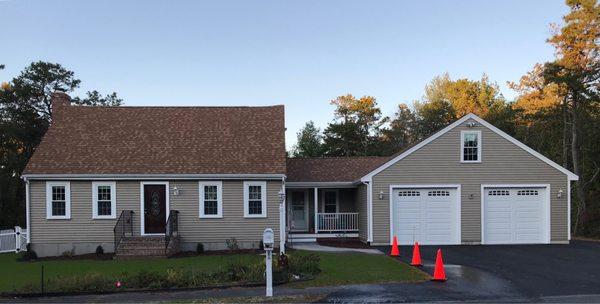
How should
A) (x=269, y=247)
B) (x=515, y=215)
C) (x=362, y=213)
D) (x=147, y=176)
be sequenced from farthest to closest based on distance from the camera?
(x=362, y=213) → (x=515, y=215) → (x=147, y=176) → (x=269, y=247)

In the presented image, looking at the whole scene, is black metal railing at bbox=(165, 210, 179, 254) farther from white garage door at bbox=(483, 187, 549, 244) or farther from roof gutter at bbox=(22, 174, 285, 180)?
white garage door at bbox=(483, 187, 549, 244)

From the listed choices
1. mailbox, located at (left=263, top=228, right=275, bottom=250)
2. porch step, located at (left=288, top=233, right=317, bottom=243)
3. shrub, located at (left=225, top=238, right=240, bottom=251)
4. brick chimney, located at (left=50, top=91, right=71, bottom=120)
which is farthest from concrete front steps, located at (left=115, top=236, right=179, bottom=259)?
mailbox, located at (left=263, top=228, right=275, bottom=250)

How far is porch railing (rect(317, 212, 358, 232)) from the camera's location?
904 inches

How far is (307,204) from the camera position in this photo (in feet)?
81.0

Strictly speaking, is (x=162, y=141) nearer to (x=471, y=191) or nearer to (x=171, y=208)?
(x=171, y=208)

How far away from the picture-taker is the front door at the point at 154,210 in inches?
781

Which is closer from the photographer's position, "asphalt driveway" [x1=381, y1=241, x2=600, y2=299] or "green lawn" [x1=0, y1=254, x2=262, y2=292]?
"asphalt driveway" [x1=381, y1=241, x2=600, y2=299]

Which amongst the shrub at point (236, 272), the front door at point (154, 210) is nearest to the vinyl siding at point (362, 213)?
the front door at point (154, 210)

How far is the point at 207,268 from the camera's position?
1405 cm

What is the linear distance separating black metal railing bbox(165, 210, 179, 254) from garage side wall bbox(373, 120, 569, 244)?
800 centimetres

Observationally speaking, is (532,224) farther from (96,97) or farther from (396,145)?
(96,97)

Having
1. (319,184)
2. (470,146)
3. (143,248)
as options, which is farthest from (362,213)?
(143,248)

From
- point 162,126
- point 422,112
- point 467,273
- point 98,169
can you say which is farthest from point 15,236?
point 422,112

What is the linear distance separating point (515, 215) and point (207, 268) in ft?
44.6
